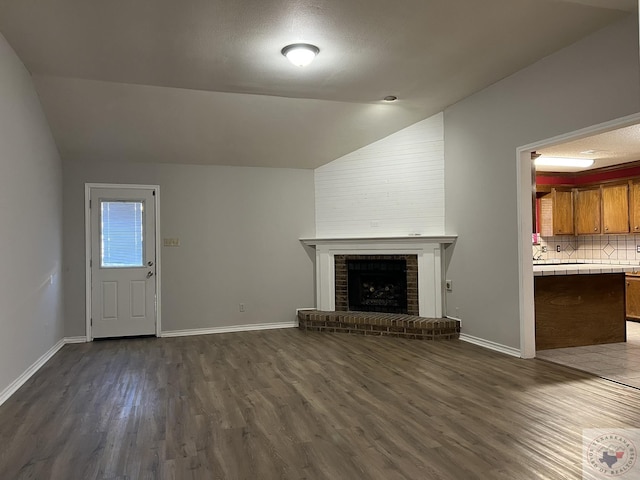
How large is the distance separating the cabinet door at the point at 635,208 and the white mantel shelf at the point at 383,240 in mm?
3301

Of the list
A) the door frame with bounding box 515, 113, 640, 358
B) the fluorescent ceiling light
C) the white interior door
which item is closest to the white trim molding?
the white interior door

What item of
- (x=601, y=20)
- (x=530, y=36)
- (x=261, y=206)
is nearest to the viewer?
(x=601, y=20)

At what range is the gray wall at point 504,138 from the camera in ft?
12.5

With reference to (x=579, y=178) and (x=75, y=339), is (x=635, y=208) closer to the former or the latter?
(x=579, y=178)

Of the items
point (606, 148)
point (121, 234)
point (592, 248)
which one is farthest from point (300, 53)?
point (592, 248)

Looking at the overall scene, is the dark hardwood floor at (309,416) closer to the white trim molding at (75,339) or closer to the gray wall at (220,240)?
the white trim molding at (75,339)

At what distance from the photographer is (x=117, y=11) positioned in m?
3.34

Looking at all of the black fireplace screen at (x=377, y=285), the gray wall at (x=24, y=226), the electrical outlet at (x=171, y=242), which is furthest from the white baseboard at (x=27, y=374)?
the black fireplace screen at (x=377, y=285)

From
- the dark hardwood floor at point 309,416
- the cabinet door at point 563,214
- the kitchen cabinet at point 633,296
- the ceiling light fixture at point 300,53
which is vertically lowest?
the dark hardwood floor at point 309,416

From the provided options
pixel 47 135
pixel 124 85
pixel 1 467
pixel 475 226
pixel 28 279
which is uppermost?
pixel 124 85

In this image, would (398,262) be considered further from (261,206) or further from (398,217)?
(261,206)

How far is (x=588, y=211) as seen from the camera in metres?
7.89

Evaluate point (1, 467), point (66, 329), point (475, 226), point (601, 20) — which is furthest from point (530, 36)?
point (66, 329)

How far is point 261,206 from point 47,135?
296cm
